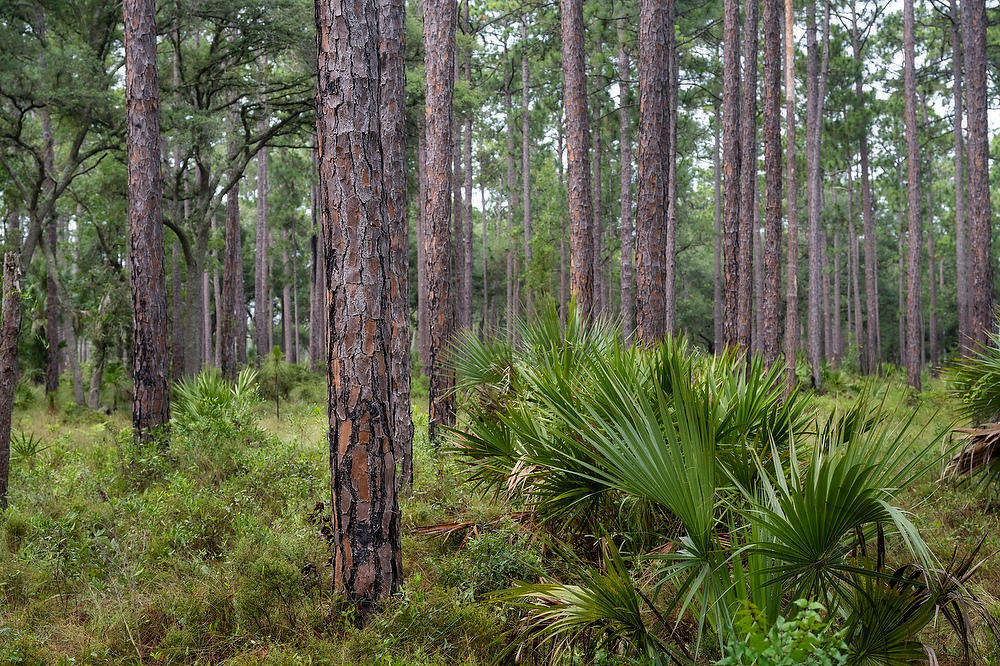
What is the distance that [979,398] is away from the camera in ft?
23.6

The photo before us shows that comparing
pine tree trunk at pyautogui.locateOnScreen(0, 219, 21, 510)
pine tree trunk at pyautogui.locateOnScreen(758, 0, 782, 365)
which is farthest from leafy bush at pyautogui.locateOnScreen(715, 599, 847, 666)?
pine tree trunk at pyautogui.locateOnScreen(758, 0, 782, 365)

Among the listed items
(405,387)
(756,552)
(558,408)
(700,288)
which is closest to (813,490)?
(756,552)

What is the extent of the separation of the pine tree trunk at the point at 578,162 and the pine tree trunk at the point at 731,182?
452 centimetres

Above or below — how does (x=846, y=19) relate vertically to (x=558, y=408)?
above

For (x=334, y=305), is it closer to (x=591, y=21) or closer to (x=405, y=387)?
(x=405, y=387)

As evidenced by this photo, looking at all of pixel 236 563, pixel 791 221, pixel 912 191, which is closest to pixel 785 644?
pixel 236 563

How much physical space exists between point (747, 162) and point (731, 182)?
57 centimetres

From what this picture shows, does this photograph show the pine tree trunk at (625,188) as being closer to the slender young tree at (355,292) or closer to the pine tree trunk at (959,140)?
the pine tree trunk at (959,140)

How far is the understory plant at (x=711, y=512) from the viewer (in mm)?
3221

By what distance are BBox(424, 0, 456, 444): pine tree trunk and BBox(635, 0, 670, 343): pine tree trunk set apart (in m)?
2.85

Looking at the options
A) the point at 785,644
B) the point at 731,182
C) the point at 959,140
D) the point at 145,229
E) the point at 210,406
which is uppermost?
the point at 959,140

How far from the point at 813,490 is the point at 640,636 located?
42.9 inches

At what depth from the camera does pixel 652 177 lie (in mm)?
10656

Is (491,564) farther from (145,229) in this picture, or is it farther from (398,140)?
(145,229)
